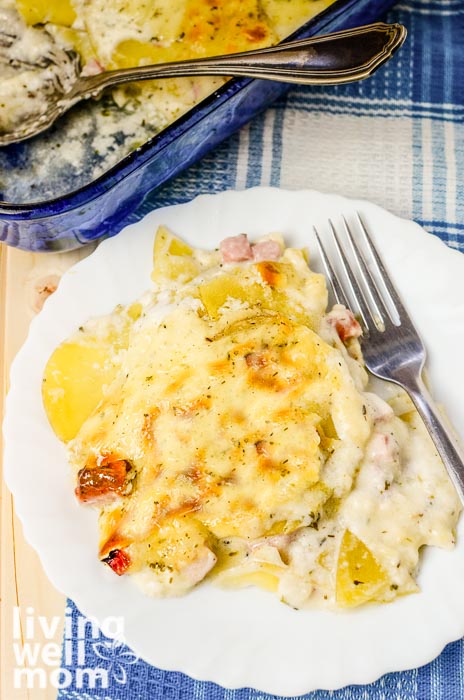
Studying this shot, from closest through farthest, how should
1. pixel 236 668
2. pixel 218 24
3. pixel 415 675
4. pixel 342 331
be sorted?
pixel 236 668 → pixel 415 675 → pixel 342 331 → pixel 218 24

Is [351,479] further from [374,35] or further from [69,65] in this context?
[69,65]

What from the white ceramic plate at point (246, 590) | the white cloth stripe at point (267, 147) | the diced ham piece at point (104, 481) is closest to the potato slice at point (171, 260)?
the white ceramic plate at point (246, 590)

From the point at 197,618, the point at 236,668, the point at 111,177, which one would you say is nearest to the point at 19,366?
the point at 111,177

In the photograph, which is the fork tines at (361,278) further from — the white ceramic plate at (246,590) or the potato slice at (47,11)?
the potato slice at (47,11)

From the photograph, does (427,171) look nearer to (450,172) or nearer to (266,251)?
(450,172)

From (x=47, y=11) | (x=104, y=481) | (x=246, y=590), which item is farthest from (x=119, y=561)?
(x=47, y=11)
